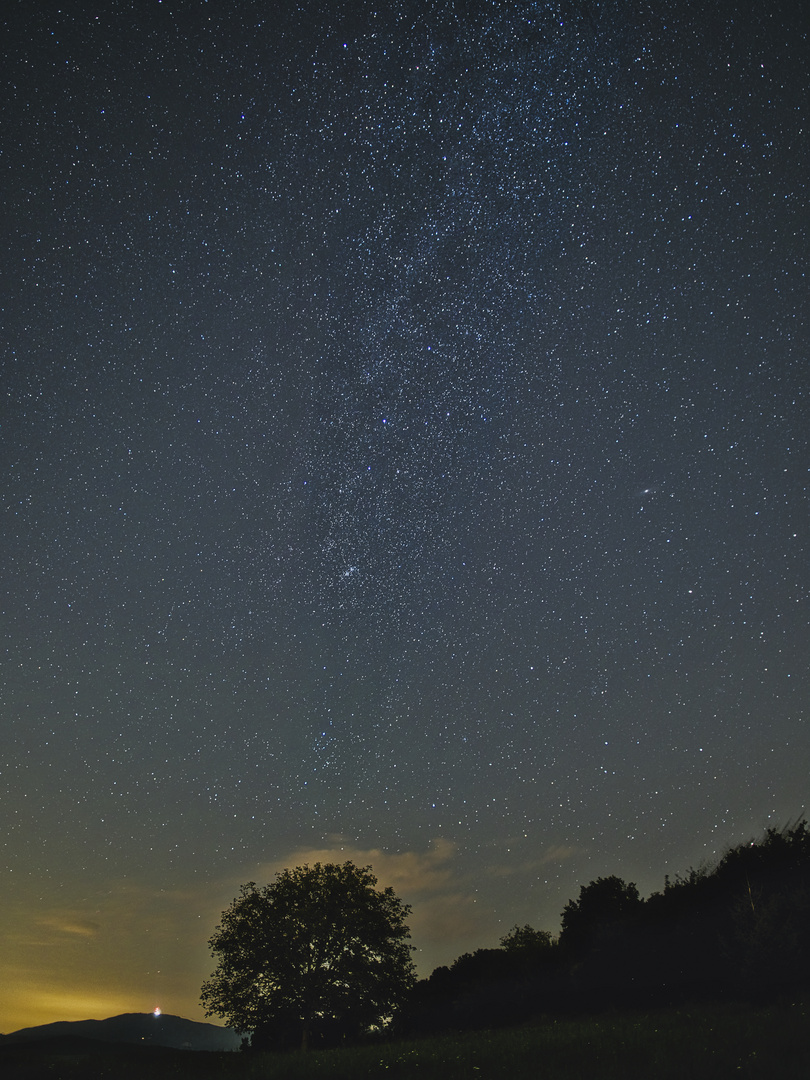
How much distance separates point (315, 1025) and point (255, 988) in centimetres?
314

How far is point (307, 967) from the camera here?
29.4 metres

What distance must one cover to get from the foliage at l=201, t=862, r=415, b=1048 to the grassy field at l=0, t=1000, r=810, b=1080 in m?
10.8

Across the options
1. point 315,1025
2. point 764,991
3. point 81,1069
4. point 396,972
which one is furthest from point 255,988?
point 764,991

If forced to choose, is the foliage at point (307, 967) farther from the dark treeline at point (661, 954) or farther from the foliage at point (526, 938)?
the foliage at point (526, 938)

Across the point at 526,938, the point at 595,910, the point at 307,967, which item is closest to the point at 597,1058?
the point at 307,967

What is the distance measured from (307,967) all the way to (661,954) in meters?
16.1

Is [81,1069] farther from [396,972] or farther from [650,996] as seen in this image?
[650,996]

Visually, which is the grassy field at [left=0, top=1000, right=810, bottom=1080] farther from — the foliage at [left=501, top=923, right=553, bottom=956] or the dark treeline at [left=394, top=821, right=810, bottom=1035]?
the foliage at [left=501, top=923, right=553, bottom=956]

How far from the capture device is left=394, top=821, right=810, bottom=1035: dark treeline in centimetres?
2069

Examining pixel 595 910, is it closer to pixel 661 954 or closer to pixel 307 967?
pixel 661 954

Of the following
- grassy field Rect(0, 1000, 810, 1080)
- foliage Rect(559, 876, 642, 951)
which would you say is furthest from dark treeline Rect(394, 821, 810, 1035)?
grassy field Rect(0, 1000, 810, 1080)

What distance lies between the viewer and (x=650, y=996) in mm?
27125

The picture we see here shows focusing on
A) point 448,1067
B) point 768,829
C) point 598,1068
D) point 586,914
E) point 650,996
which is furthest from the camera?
point 586,914

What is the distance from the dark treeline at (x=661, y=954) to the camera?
67.9ft
